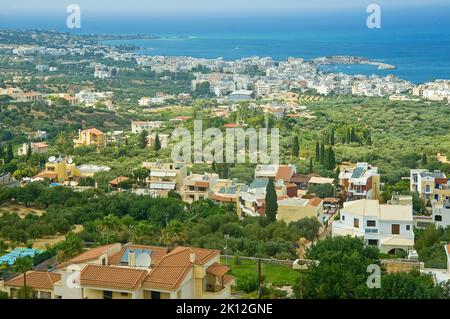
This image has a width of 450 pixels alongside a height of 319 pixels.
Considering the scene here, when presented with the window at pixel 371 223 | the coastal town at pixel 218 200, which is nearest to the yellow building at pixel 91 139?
the coastal town at pixel 218 200

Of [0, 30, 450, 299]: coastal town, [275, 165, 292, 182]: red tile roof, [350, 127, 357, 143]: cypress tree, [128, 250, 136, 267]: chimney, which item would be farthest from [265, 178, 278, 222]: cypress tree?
[350, 127, 357, 143]: cypress tree

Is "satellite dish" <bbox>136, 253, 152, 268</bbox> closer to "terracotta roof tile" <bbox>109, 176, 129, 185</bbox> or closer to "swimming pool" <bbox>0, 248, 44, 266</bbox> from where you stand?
"swimming pool" <bbox>0, 248, 44, 266</bbox>

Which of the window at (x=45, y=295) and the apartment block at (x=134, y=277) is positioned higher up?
the apartment block at (x=134, y=277)

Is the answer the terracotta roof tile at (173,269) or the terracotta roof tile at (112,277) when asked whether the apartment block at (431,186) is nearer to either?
the terracotta roof tile at (173,269)

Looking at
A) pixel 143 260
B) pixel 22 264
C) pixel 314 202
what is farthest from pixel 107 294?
pixel 314 202

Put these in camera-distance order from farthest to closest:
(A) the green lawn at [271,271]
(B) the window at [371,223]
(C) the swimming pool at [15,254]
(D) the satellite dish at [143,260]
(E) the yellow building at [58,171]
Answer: (E) the yellow building at [58,171]
(B) the window at [371,223]
(C) the swimming pool at [15,254]
(A) the green lawn at [271,271]
(D) the satellite dish at [143,260]

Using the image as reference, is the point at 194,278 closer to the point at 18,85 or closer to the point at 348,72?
the point at 18,85
